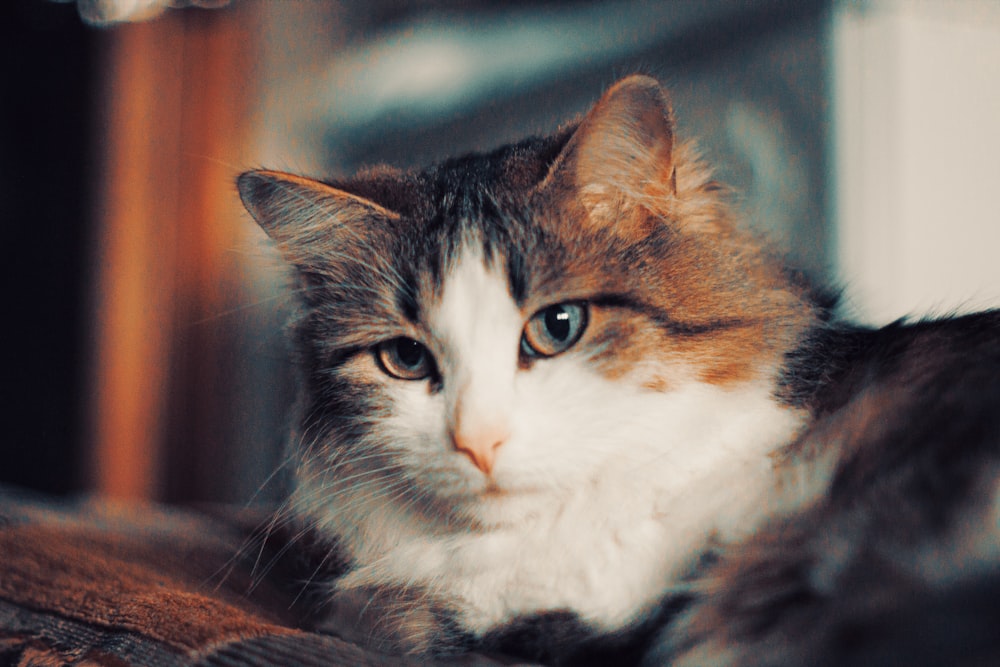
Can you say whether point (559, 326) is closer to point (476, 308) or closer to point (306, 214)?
point (476, 308)

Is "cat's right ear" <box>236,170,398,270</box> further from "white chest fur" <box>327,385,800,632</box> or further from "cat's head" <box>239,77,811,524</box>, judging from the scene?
"white chest fur" <box>327,385,800,632</box>

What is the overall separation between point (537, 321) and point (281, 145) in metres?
1.64

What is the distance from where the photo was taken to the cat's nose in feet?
2.27

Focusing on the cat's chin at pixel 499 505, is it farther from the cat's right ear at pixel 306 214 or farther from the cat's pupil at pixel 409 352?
the cat's right ear at pixel 306 214

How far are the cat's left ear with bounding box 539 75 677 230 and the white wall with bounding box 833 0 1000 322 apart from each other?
0.34 meters

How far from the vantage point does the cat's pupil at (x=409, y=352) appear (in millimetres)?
849

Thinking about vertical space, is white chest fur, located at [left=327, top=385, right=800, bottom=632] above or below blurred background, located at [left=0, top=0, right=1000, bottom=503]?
below

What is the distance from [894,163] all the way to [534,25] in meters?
0.82

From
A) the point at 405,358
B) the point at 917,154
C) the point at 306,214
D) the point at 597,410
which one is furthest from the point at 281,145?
the point at 597,410

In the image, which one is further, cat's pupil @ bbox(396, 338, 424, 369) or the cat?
cat's pupil @ bbox(396, 338, 424, 369)

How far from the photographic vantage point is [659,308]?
794mm

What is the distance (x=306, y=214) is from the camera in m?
0.96

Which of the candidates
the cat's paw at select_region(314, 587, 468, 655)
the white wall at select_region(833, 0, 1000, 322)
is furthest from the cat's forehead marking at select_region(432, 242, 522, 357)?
the white wall at select_region(833, 0, 1000, 322)

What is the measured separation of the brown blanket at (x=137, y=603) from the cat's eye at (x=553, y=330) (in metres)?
0.30
